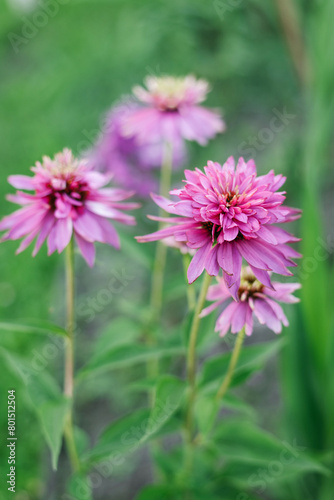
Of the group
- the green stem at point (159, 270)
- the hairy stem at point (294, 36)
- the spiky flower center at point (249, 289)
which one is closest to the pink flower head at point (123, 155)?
the green stem at point (159, 270)

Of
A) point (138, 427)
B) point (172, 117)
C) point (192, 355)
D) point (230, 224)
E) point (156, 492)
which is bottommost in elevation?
point (156, 492)

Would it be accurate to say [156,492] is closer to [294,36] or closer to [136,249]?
[136,249]

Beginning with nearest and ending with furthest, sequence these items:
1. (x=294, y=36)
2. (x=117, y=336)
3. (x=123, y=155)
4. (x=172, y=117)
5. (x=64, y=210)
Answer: (x=64, y=210), (x=117, y=336), (x=172, y=117), (x=123, y=155), (x=294, y=36)

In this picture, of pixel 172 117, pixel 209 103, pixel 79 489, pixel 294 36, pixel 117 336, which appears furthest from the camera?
pixel 209 103

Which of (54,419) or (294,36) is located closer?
(54,419)

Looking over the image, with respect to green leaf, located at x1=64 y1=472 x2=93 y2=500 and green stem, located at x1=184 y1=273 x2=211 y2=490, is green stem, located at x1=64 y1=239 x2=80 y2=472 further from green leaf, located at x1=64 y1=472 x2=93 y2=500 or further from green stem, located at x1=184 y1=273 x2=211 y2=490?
green stem, located at x1=184 y1=273 x2=211 y2=490

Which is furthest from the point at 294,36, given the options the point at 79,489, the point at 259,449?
the point at 79,489
